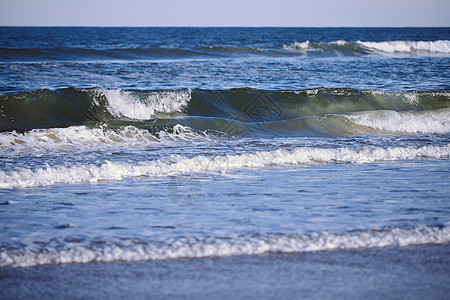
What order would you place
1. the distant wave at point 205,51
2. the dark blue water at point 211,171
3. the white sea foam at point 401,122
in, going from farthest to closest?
1. the distant wave at point 205,51
2. the white sea foam at point 401,122
3. the dark blue water at point 211,171

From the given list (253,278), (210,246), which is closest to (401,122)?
(210,246)

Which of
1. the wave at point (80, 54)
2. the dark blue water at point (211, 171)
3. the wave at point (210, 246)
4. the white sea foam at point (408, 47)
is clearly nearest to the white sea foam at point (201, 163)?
the dark blue water at point (211, 171)

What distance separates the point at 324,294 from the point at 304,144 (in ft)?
18.0

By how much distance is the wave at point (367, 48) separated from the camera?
A: 33.0m

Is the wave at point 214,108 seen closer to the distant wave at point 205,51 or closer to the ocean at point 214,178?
the ocean at point 214,178

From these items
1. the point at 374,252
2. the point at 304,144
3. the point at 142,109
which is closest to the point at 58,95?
the point at 142,109

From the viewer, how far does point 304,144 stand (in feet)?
27.5

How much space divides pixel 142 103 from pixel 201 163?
5.46 metres

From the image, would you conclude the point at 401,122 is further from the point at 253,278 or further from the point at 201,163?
the point at 253,278

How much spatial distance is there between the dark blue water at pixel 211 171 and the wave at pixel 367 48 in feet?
57.9

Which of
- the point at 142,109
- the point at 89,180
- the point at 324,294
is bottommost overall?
the point at 324,294

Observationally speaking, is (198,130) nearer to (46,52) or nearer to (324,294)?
(324,294)

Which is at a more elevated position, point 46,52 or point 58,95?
point 46,52

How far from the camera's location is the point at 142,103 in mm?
11867
